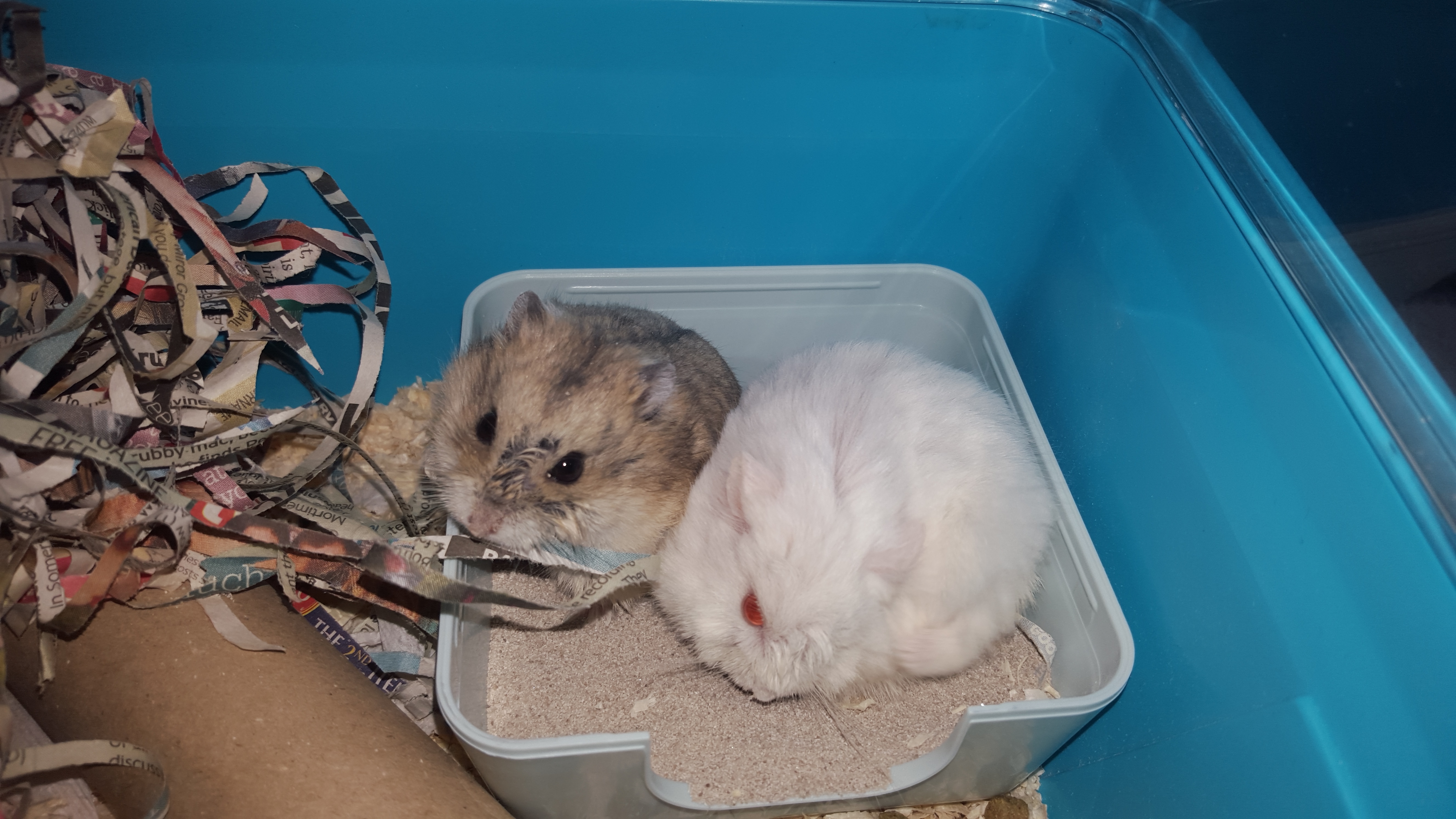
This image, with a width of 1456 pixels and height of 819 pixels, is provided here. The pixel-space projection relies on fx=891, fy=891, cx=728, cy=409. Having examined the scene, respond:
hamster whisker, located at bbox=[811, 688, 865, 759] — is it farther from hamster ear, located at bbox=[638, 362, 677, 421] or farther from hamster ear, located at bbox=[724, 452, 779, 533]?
hamster ear, located at bbox=[638, 362, 677, 421]

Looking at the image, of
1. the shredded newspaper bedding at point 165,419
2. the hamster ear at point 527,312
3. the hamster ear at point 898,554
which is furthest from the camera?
the hamster ear at point 527,312

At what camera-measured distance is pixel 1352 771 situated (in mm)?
1461

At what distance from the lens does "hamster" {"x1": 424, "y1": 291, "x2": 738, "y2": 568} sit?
1813 millimetres

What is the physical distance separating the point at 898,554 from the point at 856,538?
8 cm

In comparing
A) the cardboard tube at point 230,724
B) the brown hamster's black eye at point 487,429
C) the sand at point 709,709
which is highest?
the brown hamster's black eye at point 487,429

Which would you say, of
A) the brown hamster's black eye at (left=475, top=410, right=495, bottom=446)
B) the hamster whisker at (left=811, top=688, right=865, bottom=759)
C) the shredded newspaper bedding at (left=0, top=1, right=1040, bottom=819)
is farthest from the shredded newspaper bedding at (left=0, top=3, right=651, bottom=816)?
the hamster whisker at (left=811, top=688, right=865, bottom=759)

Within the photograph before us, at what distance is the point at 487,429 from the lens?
6.14 ft

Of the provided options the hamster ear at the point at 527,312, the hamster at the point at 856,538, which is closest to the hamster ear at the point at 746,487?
the hamster at the point at 856,538

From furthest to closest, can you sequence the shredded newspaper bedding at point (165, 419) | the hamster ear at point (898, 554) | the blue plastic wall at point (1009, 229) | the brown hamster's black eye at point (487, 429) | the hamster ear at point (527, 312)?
1. the hamster ear at point (527, 312)
2. the brown hamster's black eye at point (487, 429)
3. the shredded newspaper bedding at point (165, 419)
4. the hamster ear at point (898, 554)
5. the blue plastic wall at point (1009, 229)

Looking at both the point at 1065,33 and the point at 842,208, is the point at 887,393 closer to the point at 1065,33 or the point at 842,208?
the point at 842,208

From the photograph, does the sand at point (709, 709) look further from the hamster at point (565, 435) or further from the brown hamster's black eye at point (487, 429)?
the brown hamster's black eye at point (487, 429)

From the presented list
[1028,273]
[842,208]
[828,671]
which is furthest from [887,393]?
[1028,273]

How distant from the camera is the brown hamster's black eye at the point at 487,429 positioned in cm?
186

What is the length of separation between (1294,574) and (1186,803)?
53 cm
